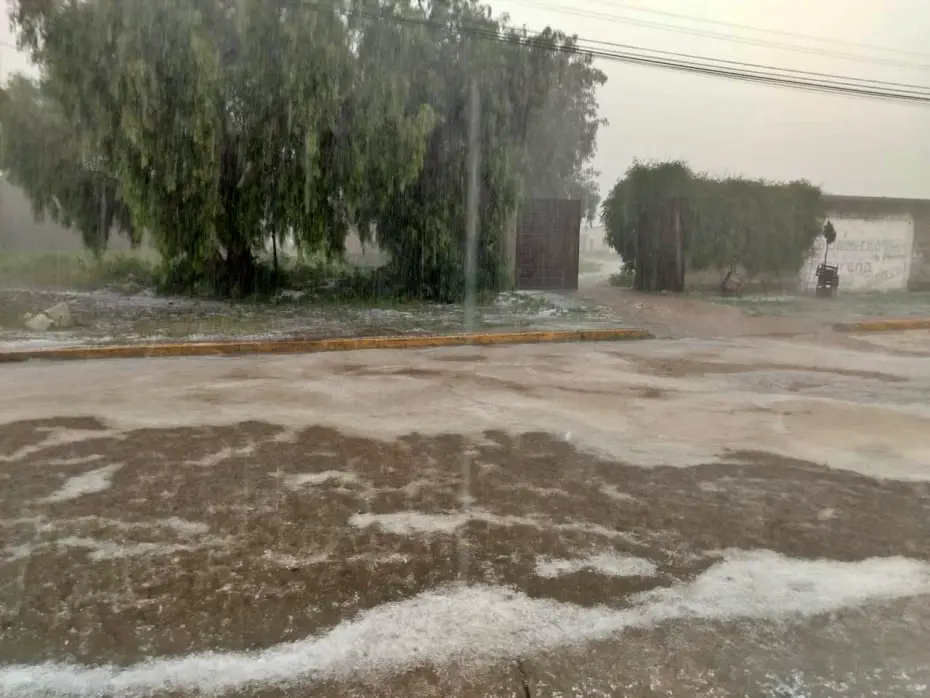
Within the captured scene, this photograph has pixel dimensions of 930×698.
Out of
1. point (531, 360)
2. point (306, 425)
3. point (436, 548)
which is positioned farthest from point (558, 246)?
point (436, 548)

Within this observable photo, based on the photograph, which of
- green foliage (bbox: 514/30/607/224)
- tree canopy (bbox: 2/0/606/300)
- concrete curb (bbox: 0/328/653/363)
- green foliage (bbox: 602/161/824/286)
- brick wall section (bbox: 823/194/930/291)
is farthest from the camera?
green foliage (bbox: 514/30/607/224)

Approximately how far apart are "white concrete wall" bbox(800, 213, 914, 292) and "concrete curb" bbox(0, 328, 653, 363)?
9.48 metres

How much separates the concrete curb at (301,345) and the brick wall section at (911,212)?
9.90m

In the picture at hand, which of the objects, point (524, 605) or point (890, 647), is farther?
point (524, 605)

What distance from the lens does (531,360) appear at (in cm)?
963

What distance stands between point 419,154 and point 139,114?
456 cm

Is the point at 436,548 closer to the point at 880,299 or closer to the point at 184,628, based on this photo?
the point at 184,628

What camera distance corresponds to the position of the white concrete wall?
19000 mm

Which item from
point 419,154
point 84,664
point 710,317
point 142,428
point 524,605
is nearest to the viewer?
point 84,664

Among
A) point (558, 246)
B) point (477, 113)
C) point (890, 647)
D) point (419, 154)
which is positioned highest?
point (477, 113)

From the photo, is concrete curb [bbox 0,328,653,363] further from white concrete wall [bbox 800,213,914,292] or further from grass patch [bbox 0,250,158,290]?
white concrete wall [bbox 800,213,914,292]

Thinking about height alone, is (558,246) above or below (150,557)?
above

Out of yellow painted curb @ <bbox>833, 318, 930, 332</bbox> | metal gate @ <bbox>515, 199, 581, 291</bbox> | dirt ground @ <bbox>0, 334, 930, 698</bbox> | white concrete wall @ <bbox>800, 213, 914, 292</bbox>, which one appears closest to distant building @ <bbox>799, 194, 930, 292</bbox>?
white concrete wall @ <bbox>800, 213, 914, 292</bbox>

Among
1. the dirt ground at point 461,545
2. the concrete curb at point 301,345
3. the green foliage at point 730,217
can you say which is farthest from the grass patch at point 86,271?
the green foliage at point 730,217
